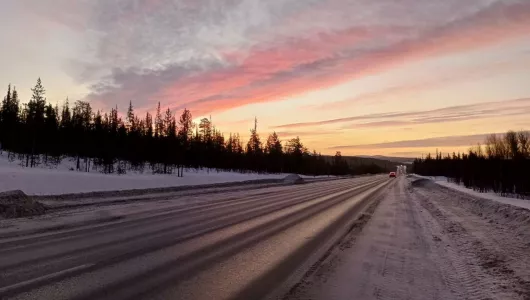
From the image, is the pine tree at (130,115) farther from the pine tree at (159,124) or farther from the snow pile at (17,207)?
the snow pile at (17,207)

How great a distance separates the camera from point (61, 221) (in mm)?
12914

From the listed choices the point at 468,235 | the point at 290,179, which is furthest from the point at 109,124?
the point at 468,235

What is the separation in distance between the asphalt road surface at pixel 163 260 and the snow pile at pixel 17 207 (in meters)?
4.47

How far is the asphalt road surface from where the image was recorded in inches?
225

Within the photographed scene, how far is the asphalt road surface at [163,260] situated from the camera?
5711 millimetres

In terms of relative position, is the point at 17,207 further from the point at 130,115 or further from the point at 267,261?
the point at 130,115

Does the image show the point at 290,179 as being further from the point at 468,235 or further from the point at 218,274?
the point at 218,274

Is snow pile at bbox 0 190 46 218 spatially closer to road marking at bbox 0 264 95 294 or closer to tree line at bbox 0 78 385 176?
road marking at bbox 0 264 95 294

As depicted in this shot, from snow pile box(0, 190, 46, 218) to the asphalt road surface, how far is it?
4.47 meters

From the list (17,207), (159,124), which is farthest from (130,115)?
(17,207)

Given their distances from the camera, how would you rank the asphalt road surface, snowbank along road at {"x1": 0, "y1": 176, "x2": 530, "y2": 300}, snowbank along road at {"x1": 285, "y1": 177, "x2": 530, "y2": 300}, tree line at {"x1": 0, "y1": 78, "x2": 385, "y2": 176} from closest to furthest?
the asphalt road surface, snowbank along road at {"x1": 0, "y1": 176, "x2": 530, "y2": 300}, snowbank along road at {"x1": 285, "y1": 177, "x2": 530, "y2": 300}, tree line at {"x1": 0, "y1": 78, "x2": 385, "y2": 176}

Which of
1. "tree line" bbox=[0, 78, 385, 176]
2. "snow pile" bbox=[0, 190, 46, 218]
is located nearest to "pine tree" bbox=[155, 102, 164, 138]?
"tree line" bbox=[0, 78, 385, 176]

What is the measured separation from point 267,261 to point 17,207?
38.4 ft

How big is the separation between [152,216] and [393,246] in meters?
8.59
